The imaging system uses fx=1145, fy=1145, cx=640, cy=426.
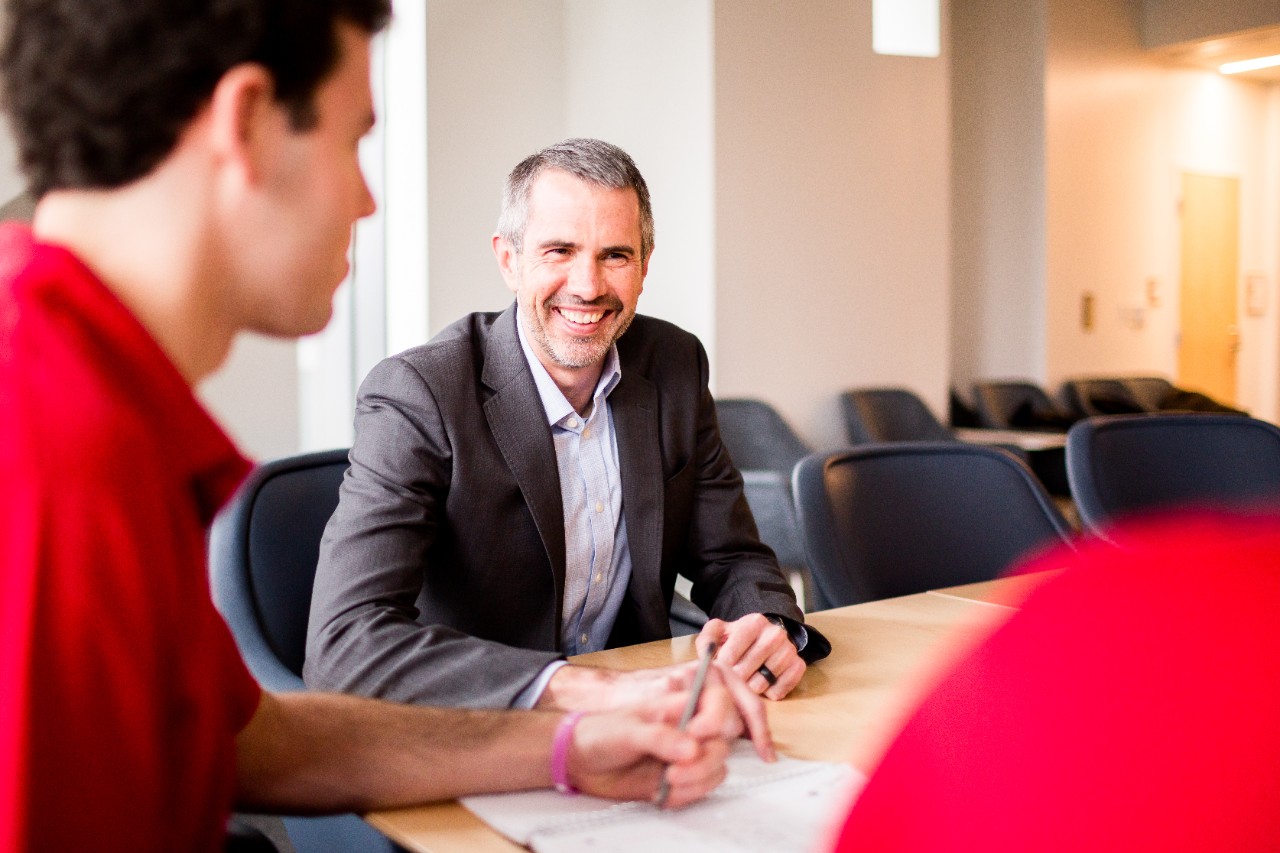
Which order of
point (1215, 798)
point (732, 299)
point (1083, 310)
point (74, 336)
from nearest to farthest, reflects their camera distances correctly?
point (1215, 798) → point (74, 336) → point (732, 299) → point (1083, 310)

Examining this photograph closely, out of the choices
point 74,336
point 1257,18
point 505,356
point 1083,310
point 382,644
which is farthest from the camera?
point 1083,310

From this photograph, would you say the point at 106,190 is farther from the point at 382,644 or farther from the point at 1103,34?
the point at 1103,34

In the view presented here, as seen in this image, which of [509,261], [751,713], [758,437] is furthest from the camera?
[758,437]

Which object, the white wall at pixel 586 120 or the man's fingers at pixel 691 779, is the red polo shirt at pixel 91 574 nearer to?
the man's fingers at pixel 691 779

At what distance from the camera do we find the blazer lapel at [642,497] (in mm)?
1896

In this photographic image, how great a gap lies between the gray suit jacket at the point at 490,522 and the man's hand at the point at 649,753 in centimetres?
27

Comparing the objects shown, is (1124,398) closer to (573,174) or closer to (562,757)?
(573,174)

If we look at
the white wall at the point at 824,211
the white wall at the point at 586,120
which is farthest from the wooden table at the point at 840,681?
the white wall at the point at 586,120

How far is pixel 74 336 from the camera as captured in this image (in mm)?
668

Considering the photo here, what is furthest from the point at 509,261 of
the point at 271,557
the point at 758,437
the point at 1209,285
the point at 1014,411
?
the point at 1209,285

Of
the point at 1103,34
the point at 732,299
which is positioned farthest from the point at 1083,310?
the point at 732,299

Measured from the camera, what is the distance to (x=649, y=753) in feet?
3.38

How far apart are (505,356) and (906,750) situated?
1547 millimetres

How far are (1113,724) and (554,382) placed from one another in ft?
5.35
